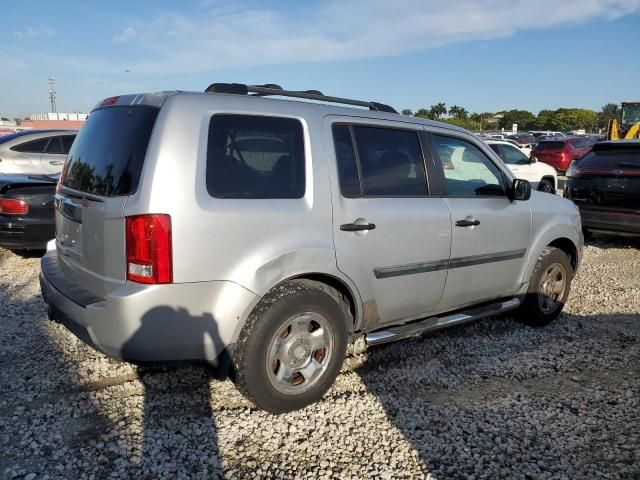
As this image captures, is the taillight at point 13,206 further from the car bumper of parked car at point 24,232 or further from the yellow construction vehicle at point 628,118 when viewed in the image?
the yellow construction vehicle at point 628,118

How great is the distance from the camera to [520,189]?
4355 millimetres

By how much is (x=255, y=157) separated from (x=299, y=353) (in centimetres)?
121

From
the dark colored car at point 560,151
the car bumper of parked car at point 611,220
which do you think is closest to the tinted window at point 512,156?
the car bumper of parked car at point 611,220

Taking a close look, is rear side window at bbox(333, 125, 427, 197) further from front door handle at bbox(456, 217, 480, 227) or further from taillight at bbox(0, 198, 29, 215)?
taillight at bbox(0, 198, 29, 215)

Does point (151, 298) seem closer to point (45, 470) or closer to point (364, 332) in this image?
point (45, 470)

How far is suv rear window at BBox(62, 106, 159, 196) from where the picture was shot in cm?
286

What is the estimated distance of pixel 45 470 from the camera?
8.86ft

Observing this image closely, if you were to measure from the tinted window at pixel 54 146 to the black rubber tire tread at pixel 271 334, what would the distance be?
7741 mm

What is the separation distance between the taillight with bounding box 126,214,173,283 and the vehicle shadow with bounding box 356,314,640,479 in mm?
1657

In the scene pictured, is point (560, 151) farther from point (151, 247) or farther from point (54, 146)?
point (151, 247)

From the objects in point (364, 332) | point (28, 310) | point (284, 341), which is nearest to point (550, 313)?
point (364, 332)

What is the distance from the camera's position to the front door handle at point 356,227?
3320mm

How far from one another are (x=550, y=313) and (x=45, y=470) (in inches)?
167

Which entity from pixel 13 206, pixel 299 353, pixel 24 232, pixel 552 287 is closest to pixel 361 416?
pixel 299 353
